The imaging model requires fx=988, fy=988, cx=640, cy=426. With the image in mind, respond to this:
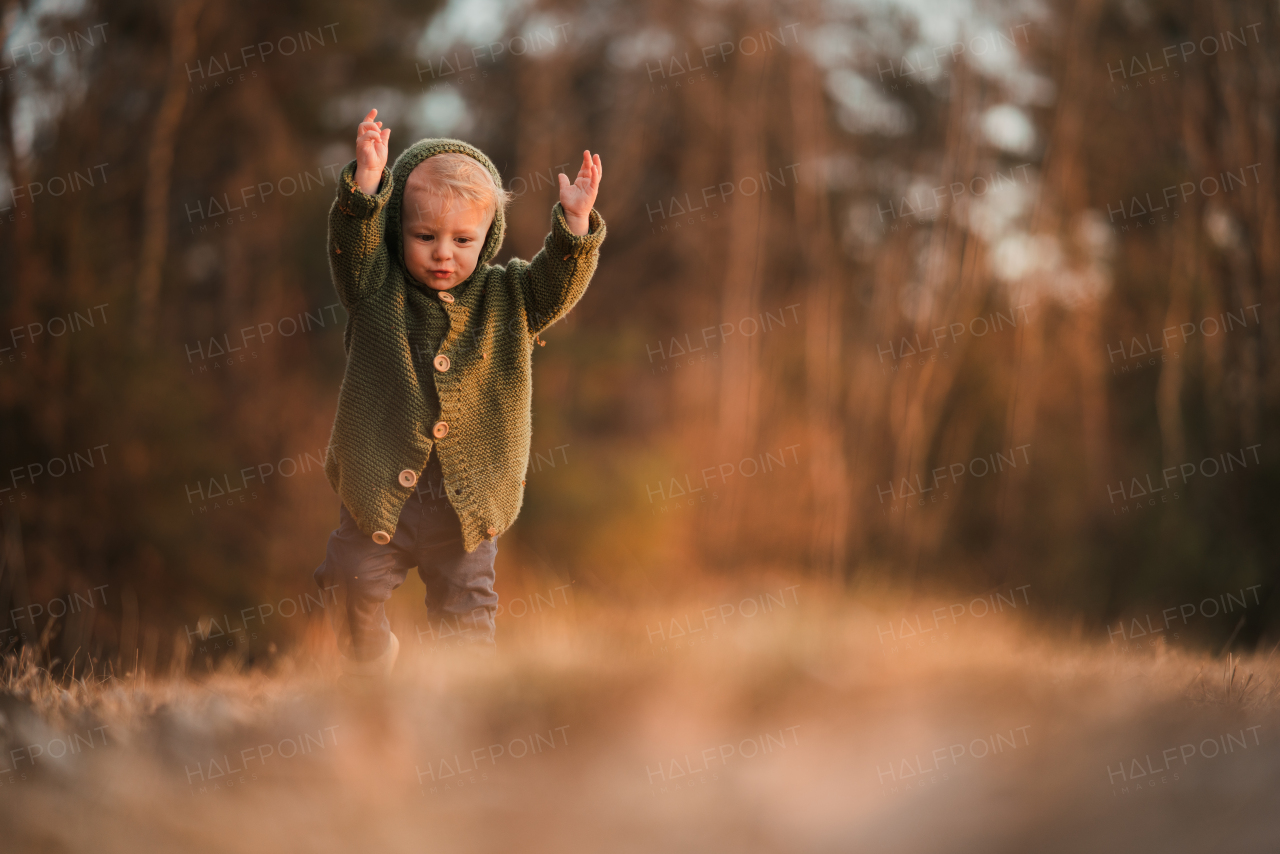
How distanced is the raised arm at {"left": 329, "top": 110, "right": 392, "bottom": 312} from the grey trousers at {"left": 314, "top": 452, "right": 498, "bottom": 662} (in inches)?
17.4

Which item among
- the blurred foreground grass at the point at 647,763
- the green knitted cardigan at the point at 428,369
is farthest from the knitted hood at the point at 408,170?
the blurred foreground grass at the point at 647,763

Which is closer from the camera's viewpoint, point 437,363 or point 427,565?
A: point 437,363

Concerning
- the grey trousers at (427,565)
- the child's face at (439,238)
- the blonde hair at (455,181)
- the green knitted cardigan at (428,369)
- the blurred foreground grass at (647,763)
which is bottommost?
the blurred foreground grass at (647,763)

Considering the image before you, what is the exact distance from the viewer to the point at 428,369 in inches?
89.4

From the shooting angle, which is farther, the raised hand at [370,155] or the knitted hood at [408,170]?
the knitted hood at [408,170]

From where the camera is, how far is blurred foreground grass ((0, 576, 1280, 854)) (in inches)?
74.5

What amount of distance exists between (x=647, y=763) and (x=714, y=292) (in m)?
13.6

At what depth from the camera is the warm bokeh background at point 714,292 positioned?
835cm

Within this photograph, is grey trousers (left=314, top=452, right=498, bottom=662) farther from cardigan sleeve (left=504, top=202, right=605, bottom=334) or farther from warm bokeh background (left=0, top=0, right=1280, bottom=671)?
warm bokeh background (left=0, top=0, right=1280, bottom=671)

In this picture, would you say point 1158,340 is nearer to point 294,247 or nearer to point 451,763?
point 294,247

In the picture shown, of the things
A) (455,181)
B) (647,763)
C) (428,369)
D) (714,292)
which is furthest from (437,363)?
(714,292)

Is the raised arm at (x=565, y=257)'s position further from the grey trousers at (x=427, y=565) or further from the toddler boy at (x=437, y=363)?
the grey trousers at (x=427, y=565)

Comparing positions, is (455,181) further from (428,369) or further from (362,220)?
(428,369)

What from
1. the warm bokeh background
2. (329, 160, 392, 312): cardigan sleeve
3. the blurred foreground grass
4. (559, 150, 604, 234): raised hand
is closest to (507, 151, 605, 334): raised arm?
(559, 150, 604, 234): raised hand
